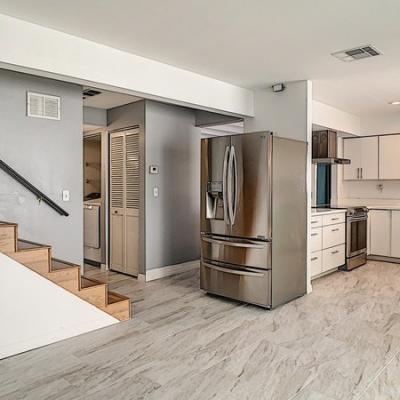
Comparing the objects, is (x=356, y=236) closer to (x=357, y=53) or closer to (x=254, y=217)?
(x=254, y=217)

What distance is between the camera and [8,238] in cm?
287

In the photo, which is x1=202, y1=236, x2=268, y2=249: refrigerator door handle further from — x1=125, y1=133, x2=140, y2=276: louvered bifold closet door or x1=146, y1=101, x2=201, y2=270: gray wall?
x1=125, y1=133, x2=140, y2=276: louvered bifold closet door

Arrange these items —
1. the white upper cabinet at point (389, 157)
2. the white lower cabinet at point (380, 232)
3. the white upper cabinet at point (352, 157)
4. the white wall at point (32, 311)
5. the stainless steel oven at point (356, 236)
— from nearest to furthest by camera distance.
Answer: the white wall at point (32, 311), the stainless steel oven at point (356, 236), the white lower cabinet at point (380, 232), the white upper cabinet at point (389, 157), the white upper cabinet at point (352, 157)

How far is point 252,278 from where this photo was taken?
395cm

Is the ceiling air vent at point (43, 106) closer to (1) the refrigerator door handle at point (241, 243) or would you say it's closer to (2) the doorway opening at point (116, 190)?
(2) the doorway opening at point (116, 190)

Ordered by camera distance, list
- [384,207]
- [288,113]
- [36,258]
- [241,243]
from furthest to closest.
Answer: [384,207]
[288,113]
[241,243]
[36,258]

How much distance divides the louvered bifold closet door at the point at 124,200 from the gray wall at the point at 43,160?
115 centimetres

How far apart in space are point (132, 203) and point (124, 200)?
19cm

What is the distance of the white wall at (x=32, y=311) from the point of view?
283cm

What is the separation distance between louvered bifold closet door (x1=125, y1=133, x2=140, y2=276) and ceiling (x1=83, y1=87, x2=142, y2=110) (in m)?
0.46

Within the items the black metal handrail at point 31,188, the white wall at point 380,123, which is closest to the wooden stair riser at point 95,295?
the black metal handrail at point 31,188

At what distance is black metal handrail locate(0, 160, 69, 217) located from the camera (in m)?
3.57

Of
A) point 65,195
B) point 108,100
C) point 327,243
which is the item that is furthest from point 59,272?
point 327,243

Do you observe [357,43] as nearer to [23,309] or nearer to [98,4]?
[98,4]
